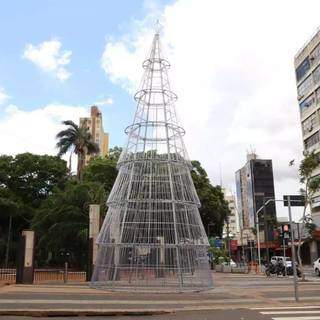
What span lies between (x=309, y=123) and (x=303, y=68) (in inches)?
301

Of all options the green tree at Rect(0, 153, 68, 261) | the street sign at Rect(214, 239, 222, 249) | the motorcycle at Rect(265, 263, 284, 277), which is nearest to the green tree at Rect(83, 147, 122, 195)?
the green tree at Rect(0, 153, 68, 261)

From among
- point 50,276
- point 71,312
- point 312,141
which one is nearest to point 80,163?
point 50,276

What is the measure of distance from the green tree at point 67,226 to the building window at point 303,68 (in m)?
34.7

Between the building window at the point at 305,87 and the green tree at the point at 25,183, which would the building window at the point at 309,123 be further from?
the green tree at the point at 25,183

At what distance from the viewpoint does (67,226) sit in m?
36.1

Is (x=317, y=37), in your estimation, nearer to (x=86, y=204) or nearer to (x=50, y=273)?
(x=86, y=204)

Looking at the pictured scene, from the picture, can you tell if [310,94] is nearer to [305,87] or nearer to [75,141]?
[305,87]

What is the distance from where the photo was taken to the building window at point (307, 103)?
5881cm

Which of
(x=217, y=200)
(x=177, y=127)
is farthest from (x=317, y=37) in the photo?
(x=177, y=127)

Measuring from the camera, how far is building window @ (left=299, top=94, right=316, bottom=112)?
58.8 meters

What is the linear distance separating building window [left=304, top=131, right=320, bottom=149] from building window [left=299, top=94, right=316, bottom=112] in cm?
413

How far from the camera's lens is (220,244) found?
72.2 meters

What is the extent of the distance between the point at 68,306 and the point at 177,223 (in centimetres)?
828

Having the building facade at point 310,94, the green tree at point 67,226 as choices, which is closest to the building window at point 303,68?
the building facade at point 310,94
